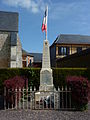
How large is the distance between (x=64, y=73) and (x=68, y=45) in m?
22.0

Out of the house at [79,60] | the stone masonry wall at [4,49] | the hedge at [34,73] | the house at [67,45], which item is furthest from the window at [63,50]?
the hedge at [34,73]

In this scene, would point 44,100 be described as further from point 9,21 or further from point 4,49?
point 9,21

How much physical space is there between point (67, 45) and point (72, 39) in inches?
93.2

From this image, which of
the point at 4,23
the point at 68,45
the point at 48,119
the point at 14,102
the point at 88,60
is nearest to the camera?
the point at 48,119

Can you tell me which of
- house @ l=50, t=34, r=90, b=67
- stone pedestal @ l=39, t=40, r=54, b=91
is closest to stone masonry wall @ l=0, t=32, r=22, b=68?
house @ l=50, t=34, r=90, b=67

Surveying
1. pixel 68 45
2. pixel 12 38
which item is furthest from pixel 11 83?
pixel 68 45

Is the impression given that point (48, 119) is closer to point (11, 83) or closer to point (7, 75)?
point (11, 83)

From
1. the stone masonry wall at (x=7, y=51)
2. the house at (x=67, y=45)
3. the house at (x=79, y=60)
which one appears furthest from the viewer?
the house at (x=67, y=45)

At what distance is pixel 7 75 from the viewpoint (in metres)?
11.3

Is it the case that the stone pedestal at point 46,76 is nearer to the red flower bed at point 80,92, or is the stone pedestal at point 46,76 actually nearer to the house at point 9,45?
the red flower bed at point 80,92

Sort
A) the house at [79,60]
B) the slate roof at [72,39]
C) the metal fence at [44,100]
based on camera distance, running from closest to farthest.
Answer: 1. the metal fence at [44,100]
2. the house at [79,60]
3. the slate roof at [72,39]

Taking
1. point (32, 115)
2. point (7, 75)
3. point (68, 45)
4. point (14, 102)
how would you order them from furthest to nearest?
point (68, 45), point (7, 75), point (14, 102), point (32, 115)

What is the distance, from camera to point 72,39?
34.3 meters

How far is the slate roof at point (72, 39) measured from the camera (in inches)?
1299
